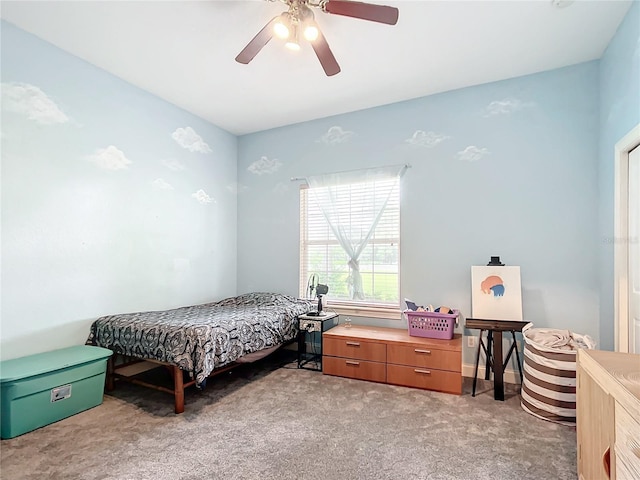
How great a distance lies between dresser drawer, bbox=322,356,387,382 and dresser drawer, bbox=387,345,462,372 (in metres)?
0.15

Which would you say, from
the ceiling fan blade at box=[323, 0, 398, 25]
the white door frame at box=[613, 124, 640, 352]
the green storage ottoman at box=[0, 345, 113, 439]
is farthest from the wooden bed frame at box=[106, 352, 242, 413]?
the white door frame at box=[613, 124, 640, 352]

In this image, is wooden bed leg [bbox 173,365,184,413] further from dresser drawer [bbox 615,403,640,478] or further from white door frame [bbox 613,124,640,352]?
white door frame [bbox 613,124,640,352]

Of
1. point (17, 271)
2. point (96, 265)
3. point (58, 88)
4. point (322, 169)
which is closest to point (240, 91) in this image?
point (322, 169)

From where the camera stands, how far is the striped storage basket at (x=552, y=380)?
2383 millimetres

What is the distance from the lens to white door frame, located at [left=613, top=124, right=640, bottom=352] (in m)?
2.42

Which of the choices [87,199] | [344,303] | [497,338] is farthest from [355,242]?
[87,199]

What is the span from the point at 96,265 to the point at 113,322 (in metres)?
0.54

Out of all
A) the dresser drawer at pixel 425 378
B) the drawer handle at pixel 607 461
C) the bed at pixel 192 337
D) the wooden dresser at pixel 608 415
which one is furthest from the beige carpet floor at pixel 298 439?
the drawer handle at pixel 607 461

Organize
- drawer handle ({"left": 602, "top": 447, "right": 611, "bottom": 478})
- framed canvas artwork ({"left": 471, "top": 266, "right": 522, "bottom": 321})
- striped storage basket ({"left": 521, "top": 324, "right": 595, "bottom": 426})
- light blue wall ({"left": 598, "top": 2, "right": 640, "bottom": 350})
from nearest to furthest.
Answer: drawer handle ({"left": 602, "top": 447, "right": 611, "bottom": 478}) → light blue wall ({"left": 598, "top": 2, "right": 640, "bottom": 350}) → striped storage basket ({"left": 521, "top": 324, "right": 595, "bottom": 426}) → framed canvas artwork ({"left": 471, "top": 266, "right": 522, "bottom": 321})

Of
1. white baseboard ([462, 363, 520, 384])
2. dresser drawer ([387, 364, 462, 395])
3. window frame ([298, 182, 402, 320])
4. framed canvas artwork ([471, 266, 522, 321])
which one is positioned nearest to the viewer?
dresser drawer ([387, 364, 462, 395])

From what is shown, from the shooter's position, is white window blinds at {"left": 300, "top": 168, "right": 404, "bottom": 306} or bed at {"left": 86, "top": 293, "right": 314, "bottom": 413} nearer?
bed at {"left": 86, "top": 293, "right": 314, "bottom": 413}

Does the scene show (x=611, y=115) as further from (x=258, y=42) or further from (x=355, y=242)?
(x=258, y=42)

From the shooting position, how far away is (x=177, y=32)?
2.56 m

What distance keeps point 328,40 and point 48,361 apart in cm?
315
